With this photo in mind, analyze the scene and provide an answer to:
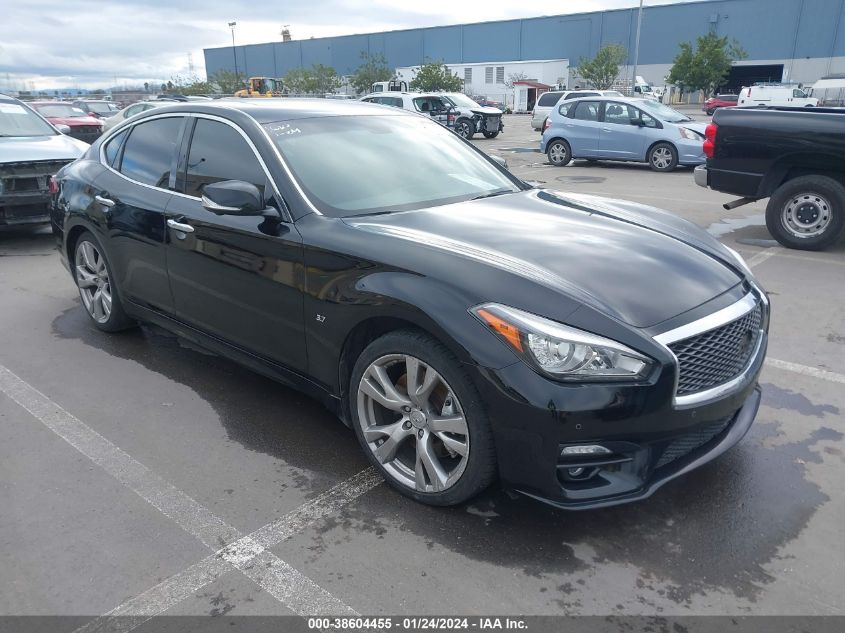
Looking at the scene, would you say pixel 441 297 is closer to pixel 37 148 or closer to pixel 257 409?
pixel 257 409

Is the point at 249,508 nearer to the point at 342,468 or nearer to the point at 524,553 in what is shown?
the point at 342,468

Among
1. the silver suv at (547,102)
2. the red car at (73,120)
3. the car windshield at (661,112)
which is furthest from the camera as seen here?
the silver suv at (547,102)

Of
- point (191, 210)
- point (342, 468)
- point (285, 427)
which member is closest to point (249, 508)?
point (342, 468)

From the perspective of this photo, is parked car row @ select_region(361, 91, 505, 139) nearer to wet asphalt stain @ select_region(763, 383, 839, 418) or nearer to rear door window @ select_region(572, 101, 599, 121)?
rear door window @ select_region(572, 101, 599, 121)

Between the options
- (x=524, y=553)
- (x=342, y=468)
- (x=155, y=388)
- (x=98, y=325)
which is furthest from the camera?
(x=98, y=325)

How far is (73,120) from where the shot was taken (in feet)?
58.4

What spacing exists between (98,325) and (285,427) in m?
2.34

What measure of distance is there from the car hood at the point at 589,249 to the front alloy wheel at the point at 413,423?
1.59 feet

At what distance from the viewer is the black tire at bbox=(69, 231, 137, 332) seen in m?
4.91

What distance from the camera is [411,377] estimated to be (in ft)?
9.44

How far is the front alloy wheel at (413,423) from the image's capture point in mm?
2809

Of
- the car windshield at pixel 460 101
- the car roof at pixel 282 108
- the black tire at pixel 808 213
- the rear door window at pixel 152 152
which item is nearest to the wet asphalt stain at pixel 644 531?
the car roof at pixel 282 108

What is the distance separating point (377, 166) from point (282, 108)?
728mm

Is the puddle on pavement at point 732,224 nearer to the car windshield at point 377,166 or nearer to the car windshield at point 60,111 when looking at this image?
the car windshield at point 377,166
